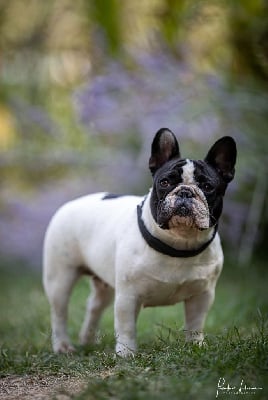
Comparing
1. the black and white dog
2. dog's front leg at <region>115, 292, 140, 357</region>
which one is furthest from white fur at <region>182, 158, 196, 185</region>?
dog's front leg at <region>115, 292, 140, 357</region>

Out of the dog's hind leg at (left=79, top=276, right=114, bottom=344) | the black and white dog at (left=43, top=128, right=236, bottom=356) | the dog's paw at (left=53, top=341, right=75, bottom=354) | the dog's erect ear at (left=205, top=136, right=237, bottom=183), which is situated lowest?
the dog's paw at (left=53, top=341, right=75, bottom=354)

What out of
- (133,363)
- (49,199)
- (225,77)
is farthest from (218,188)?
(49,199)

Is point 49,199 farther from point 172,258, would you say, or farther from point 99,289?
point 172,258

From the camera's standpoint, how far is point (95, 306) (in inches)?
195

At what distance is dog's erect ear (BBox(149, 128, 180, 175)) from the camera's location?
3.93m

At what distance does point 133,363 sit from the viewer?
331 centimetres

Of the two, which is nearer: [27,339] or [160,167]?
[160,167]

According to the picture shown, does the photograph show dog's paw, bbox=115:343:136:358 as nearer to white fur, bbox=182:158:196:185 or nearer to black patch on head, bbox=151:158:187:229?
black patch on head, bbox=151:158:187:229

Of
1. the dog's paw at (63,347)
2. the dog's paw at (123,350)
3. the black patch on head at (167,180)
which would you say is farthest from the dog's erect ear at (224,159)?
the dog's paw at (63,347)

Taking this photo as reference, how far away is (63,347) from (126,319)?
91 cm

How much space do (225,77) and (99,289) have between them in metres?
3.92
